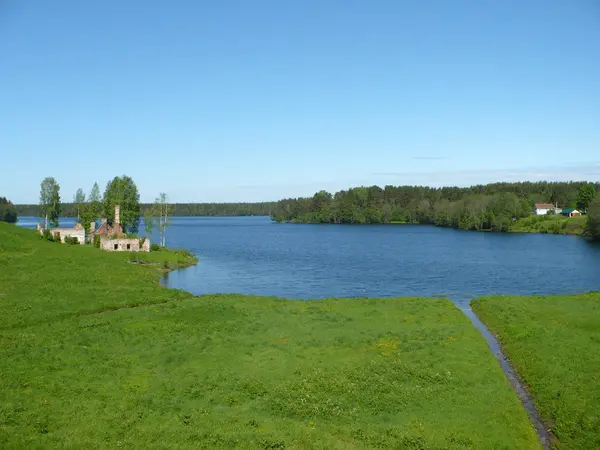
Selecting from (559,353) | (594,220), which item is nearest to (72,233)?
(559,353)

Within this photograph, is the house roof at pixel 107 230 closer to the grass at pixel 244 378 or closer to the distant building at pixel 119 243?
the distant building at pixel 119 243

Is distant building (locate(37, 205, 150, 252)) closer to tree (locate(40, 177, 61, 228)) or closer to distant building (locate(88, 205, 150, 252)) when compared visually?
distant building (locate(88, 205, 150, 252))

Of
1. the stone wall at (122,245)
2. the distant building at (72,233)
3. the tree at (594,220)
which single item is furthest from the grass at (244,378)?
the tree at (594,220)

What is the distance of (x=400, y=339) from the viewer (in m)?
36.9

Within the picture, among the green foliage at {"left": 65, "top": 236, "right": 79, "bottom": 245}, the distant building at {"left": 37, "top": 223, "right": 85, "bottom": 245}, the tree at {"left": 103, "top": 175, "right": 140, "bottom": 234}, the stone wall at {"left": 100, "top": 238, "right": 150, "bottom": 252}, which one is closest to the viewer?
the stone wall at {"left": 100, "top": 238, "right": 150, "bottom": 252}

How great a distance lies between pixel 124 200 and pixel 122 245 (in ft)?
111

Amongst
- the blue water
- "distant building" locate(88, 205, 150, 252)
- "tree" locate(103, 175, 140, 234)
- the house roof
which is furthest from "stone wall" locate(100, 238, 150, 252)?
"tree" locate(103, 175, 140, 234)

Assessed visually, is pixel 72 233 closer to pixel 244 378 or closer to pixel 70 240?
pixel 70 240

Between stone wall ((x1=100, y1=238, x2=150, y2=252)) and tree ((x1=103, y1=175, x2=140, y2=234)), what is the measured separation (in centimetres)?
2836

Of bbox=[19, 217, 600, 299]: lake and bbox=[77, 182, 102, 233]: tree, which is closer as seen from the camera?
bbox=[19, 217, 600, 299]: lake

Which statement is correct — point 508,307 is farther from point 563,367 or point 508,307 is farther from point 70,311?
point 70,311

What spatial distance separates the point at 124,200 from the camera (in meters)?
128

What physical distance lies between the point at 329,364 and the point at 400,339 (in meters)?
7.91

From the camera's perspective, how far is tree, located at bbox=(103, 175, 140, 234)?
415ft
